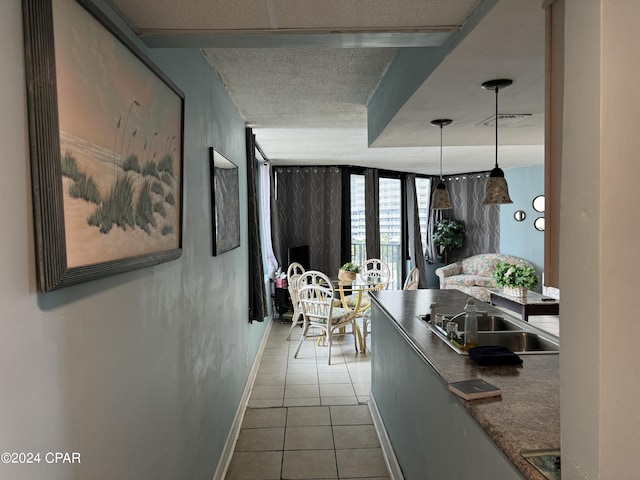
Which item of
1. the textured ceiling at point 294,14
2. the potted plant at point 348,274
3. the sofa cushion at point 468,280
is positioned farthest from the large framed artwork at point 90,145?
the sofa cushion at point 468,280

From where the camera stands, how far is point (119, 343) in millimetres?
1183

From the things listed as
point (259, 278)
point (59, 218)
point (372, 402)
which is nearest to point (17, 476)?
point (59, 218)

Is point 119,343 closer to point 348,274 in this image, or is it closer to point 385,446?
point 385,446

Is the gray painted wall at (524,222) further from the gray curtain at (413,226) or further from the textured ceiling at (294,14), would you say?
the textured ceiling at (294,14)

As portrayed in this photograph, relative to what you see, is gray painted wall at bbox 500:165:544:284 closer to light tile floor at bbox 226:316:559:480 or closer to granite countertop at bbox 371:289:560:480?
light tile floor at bbox 226:316:559:480

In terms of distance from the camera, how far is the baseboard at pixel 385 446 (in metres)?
2.35

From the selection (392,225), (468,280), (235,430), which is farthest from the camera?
(392,225)

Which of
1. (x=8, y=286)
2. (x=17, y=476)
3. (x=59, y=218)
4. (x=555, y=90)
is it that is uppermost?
(x=555, y=90)

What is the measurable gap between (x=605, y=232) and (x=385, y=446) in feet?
7.63

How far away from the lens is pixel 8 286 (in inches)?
29.6

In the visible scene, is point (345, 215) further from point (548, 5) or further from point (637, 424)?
point (637, 424)

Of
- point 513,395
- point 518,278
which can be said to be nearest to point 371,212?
point 518,278

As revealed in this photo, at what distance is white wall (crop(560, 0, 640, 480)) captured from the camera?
2.26 ft

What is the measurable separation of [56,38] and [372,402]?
3028 mm
